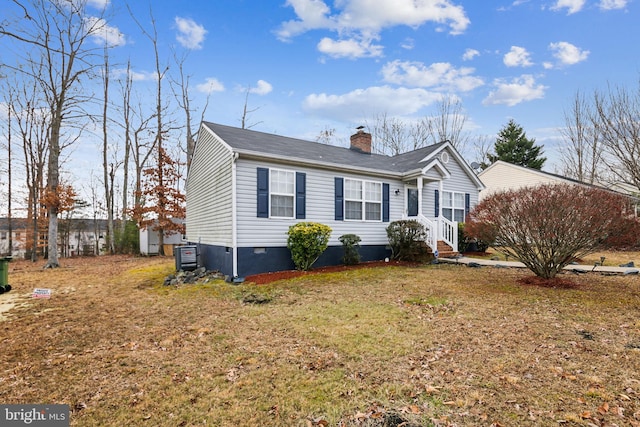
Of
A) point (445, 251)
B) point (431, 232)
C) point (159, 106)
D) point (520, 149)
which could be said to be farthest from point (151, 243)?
point (520, 149)

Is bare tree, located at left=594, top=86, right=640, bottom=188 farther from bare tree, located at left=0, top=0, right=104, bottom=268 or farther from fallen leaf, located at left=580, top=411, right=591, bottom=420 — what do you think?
bare tree, located at left=0, top=0, right=104, bottom=268

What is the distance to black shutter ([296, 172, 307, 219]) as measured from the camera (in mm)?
10023

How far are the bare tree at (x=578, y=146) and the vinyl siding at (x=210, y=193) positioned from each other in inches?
783

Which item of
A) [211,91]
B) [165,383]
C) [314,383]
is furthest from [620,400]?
[211,91]

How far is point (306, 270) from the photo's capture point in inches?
384

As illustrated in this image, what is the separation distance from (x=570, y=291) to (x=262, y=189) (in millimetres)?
8206

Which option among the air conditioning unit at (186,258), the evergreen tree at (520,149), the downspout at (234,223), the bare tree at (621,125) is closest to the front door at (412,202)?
the downspout at (234,223)

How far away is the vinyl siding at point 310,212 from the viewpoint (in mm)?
9109

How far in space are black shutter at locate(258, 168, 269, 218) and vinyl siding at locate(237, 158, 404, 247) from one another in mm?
149

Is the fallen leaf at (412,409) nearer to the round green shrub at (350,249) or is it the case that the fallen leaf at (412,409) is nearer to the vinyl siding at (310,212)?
the vinyl siding at (310,212)

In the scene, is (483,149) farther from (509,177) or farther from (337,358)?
(337,358)

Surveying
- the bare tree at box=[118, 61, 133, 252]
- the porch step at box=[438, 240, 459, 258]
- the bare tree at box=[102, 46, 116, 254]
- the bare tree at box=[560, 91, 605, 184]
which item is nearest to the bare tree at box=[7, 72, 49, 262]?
the bare tree at box=[102, 46, 116, 254]

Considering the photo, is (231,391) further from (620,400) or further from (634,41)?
(634,41)

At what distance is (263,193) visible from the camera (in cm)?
940
